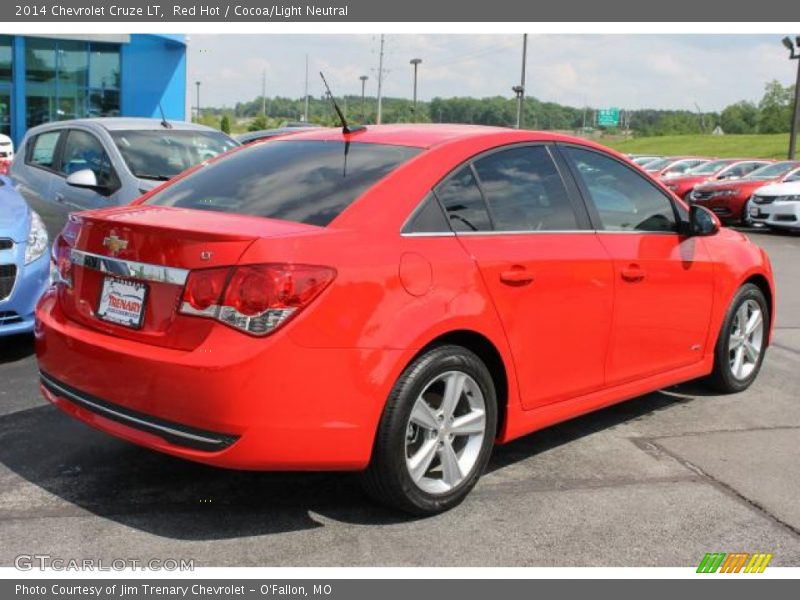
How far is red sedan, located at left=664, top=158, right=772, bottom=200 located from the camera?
75.0ft

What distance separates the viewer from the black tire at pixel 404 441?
3.35 meters

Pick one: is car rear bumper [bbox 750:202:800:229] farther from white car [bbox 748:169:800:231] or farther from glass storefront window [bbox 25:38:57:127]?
glass storefront window [bbox 25:38:57:127]

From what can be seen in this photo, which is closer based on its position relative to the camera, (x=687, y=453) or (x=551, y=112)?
(x=687, y=453)

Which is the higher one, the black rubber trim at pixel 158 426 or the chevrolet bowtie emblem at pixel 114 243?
the chevrolet bowtie emblem at pixel 114 243

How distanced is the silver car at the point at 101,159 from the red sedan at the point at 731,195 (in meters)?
13.5

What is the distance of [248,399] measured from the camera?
307cm

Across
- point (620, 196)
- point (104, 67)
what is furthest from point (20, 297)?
point (104, 67)

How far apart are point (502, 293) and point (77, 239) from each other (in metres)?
1.81

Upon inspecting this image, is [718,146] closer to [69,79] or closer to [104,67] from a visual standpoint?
[104,67]

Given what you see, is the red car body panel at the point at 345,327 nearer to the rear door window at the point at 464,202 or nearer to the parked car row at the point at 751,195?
the rear door window at the point at 464,202

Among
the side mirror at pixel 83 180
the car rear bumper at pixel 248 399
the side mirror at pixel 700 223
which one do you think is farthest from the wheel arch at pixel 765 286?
the side mirror at pixel 83 180

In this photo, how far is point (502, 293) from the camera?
12.3 ft
